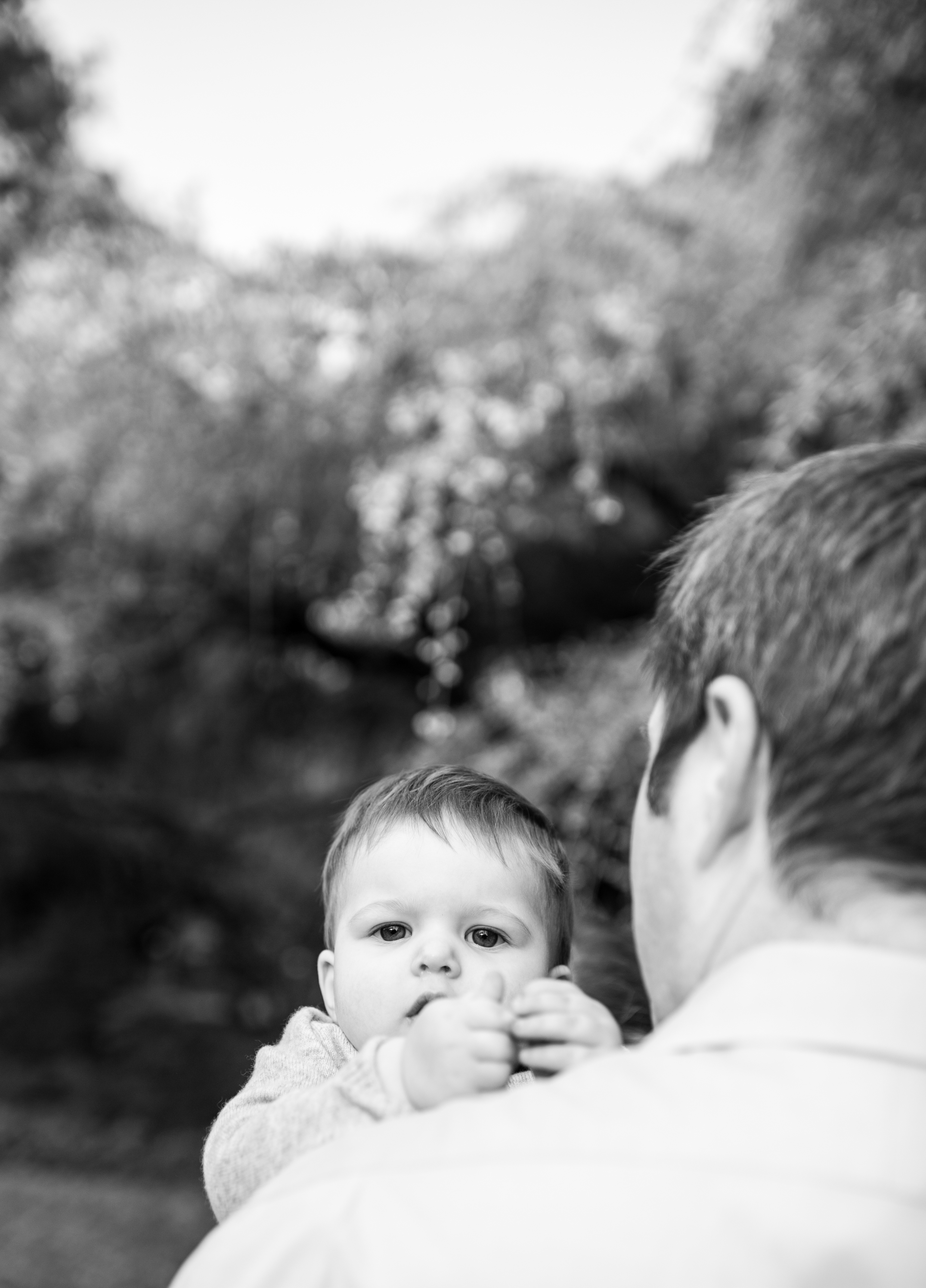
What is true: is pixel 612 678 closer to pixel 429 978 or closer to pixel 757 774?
pixel 429 978

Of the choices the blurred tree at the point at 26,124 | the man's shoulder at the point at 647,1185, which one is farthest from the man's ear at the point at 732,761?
the blurred tree at the point at 26,124

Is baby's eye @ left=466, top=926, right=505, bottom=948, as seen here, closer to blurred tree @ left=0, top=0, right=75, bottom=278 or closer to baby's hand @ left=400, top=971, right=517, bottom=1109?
baby's hand @ left=400, top=971, right=517, bottom=1109

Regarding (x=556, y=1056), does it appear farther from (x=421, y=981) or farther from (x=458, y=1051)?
(x=421, y=981)

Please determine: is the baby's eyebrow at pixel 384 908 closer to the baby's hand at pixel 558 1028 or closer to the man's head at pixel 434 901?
the man's head at pixel 434 901

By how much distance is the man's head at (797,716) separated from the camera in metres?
0.84

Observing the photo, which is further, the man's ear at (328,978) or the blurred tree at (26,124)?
the blurred tree at (26,124)

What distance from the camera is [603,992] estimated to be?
200 centimetres

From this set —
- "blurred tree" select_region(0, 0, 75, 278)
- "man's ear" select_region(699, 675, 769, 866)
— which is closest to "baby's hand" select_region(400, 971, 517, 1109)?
"man's ear" select_region(699, 675, 769, 866)

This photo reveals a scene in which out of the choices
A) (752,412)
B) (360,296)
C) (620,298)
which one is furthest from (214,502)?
(752,412)

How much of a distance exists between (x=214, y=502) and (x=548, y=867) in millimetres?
3120

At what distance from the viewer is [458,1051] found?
0.98m

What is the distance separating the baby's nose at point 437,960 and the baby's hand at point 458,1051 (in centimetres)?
32

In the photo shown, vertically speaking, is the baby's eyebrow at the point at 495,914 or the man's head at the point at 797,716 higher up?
the baby's eyebrow at the point at 495,914

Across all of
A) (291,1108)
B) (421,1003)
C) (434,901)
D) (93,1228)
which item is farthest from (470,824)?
(93,1228)
